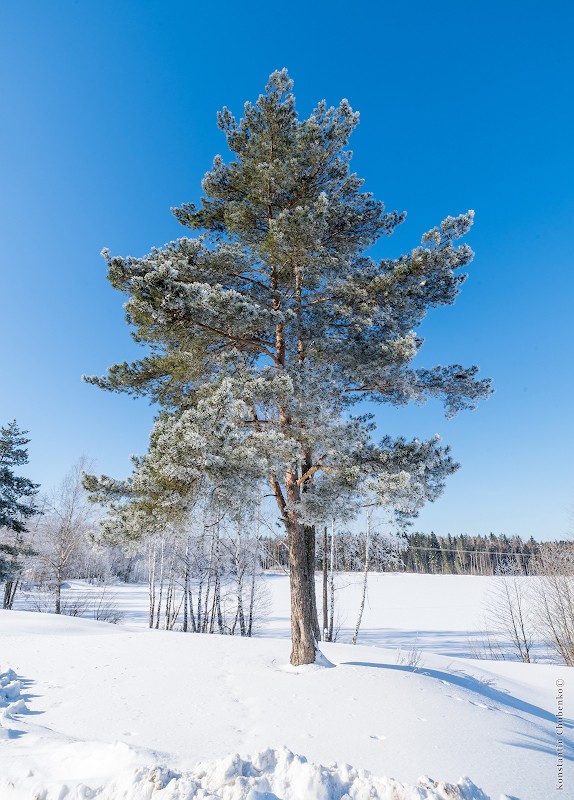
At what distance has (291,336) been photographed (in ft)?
28.2

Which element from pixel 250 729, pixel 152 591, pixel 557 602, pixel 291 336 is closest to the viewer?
pixel 250 729

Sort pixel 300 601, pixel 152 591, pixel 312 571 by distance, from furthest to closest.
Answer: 1. pixel 152 591
2. pixel 312 571
3. pixel 300 601

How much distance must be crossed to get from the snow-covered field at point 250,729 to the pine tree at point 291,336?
1.75m

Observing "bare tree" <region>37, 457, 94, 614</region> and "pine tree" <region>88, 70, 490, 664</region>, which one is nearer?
"pine tree" <region>88, 70, 490, 664</region>

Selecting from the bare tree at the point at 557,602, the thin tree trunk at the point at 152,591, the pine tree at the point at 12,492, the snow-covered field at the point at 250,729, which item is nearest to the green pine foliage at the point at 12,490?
the pine tree at the point at 12,492

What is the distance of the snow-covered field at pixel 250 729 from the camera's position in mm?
3342

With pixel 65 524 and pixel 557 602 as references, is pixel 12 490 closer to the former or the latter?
pixel 65 524

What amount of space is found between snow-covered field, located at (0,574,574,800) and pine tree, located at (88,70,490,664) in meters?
1.75

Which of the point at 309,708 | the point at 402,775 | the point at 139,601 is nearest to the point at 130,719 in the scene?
the point at 309,708

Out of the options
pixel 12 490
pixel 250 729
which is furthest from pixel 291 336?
pixel 12 490

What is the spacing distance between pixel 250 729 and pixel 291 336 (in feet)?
21.3

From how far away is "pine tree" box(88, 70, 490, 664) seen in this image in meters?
6.78

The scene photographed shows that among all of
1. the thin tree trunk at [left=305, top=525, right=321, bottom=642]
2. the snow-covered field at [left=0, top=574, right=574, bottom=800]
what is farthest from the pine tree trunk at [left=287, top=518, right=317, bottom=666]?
the snow-covered field at [left=0, top=574, right=574, bottom=800]

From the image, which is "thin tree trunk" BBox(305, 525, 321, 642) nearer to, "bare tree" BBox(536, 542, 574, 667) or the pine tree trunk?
the pine tree trunk
